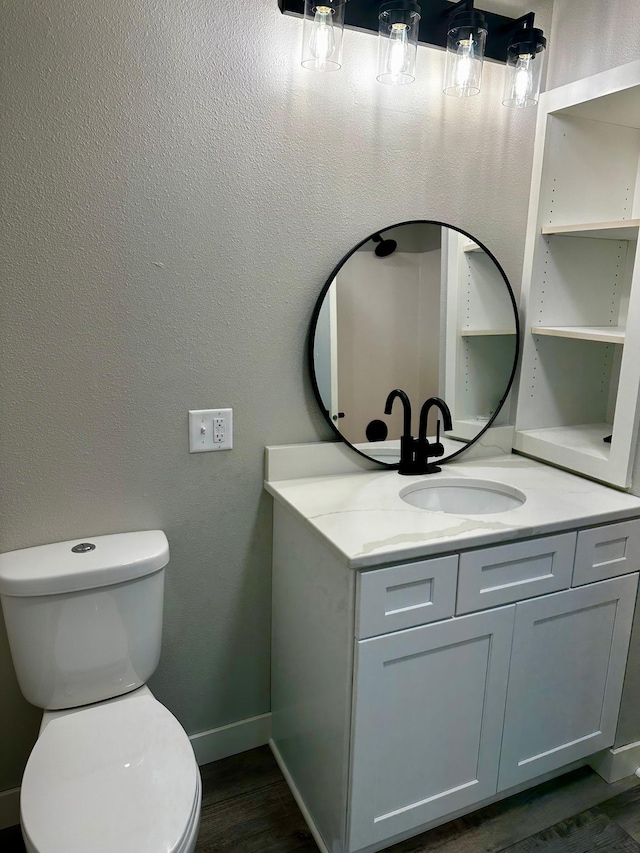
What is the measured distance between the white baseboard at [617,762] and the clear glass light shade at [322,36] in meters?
2.08

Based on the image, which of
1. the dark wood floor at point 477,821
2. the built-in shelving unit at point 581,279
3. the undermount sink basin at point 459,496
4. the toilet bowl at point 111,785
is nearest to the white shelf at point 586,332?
the built-in shelving unit at point 581,279

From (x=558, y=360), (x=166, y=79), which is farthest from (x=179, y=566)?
(x=558, y=360)

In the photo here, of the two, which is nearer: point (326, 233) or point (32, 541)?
point (32, 541)

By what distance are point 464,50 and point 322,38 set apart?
410mm

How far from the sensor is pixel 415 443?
6.05 feet

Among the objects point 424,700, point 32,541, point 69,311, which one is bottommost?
point 424,700

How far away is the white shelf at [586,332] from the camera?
169 centimetres

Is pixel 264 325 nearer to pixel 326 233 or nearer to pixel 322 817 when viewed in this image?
pixel 326 233

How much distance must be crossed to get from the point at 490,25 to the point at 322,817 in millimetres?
2203

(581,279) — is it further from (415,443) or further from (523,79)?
(415,443)

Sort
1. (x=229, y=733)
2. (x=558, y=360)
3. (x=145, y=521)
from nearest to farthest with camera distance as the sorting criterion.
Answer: (x=145, y=521)
(x=229, y=733)
(x=558, y=360)

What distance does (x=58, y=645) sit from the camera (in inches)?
54.3

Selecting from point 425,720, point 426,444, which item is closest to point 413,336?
point 426,444

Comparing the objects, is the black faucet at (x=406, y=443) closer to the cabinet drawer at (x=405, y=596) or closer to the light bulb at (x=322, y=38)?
the cabinet drawer at (x=405, y=596)
